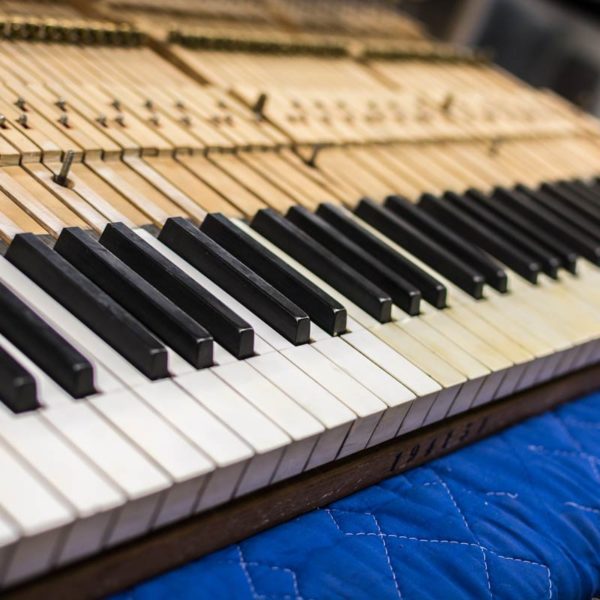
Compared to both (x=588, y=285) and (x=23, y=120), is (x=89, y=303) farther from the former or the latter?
(x=588, y=285)

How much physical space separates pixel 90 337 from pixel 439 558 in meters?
0.73

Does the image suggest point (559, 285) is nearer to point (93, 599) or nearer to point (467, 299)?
point (467, 299)

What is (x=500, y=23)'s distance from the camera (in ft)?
17.5

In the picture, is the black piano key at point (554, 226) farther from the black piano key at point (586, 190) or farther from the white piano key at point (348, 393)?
the white piano key at point (348, 393)

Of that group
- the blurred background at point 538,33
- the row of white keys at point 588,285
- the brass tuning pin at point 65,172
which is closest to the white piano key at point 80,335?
the brass tuning pin at point 65,172

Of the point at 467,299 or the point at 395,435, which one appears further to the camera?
the point at 467,299

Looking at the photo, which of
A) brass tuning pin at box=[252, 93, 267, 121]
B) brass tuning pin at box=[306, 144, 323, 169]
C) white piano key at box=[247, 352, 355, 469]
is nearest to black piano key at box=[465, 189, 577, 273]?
brass tuning pin at box=[306, 144, 323, 169]

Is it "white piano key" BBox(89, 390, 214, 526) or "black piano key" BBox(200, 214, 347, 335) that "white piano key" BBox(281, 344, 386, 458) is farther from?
"white piano key" BBox(89, 390, 214, 526)

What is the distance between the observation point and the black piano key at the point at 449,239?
2631 millimetres

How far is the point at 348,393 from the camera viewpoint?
186 cm

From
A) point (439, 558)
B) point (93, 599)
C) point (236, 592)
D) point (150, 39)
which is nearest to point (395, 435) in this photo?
point (439, 558)

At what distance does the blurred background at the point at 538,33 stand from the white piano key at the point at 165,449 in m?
3.95

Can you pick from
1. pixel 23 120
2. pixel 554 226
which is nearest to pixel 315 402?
pixel 23 120

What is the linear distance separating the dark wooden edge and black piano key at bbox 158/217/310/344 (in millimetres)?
264
